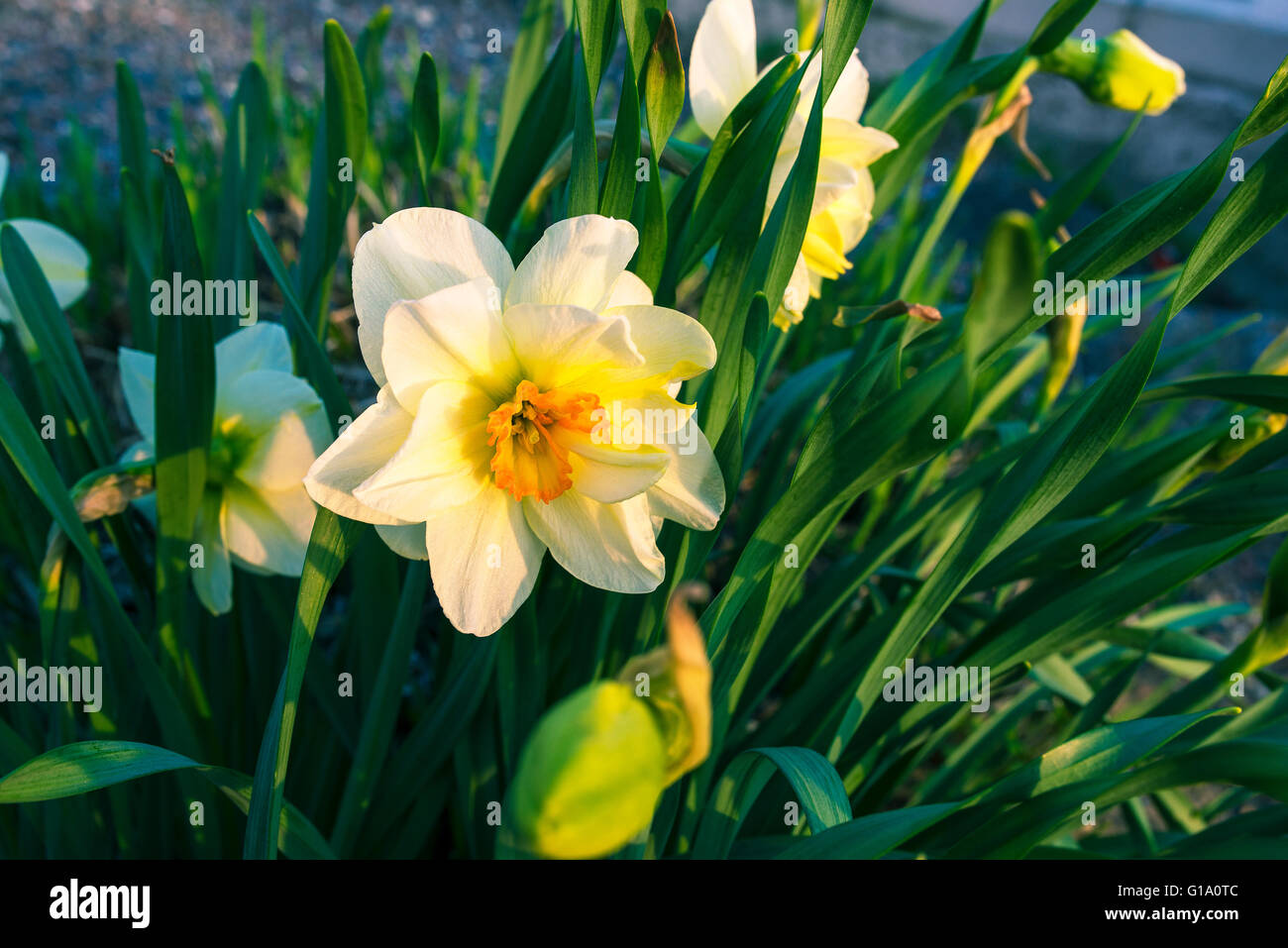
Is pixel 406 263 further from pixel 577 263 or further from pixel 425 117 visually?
pixel 425 117

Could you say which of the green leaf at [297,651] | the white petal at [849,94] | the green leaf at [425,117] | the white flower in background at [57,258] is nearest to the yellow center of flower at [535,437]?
the green leaf at [297,651]

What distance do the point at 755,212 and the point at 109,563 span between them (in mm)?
1475

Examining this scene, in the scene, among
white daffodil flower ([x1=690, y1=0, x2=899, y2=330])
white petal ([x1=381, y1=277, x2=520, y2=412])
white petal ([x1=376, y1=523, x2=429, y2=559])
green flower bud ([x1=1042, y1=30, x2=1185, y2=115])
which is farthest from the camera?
green flower bud ([x1=1042, y1=30, x2=1185, y2=115])

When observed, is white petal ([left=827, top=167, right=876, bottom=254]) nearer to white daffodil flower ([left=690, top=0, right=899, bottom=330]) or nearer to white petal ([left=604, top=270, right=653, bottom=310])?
white daffodil flower ([left=690, top=0, right=899, bottom=330])

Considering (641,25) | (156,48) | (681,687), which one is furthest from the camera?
(156,48)

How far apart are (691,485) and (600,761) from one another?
35 cm

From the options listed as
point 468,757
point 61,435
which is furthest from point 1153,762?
point 61,435

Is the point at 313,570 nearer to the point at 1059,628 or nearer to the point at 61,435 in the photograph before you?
the point at 61,435

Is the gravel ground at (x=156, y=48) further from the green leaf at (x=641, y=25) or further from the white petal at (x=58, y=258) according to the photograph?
the green leaf at (x=641, y=25)

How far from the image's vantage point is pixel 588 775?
0.43 meters

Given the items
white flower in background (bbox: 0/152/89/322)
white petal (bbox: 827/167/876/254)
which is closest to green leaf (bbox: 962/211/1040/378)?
white petal (bbox: 827/167/876/254)

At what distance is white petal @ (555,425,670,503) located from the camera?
2.28ft

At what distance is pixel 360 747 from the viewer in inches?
37.5

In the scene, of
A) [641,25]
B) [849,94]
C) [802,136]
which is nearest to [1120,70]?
[849,94]
